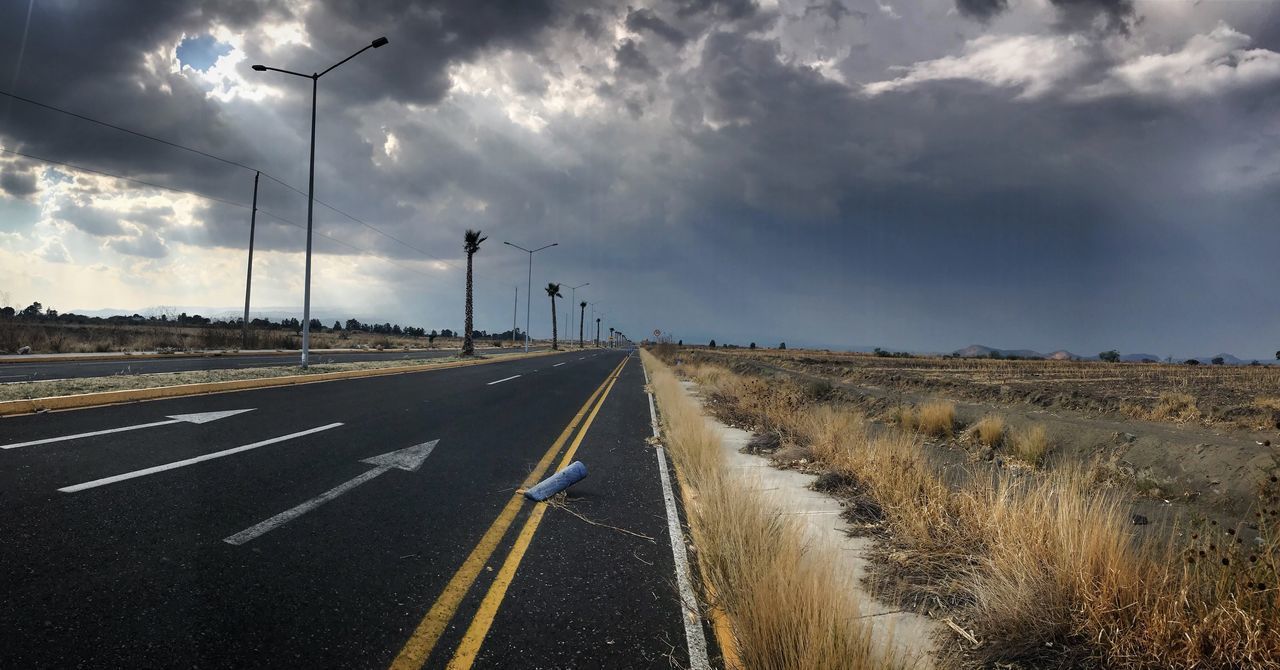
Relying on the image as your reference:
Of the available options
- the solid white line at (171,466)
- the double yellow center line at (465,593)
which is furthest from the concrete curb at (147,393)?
the double yellow center line at (465,593)

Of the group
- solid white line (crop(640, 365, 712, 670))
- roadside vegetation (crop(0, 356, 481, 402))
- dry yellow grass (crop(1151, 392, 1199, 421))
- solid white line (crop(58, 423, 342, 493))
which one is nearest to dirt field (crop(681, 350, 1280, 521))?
dry yellow grass (crop(1151, 392, 1199, 421))

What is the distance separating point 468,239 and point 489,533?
137 feet

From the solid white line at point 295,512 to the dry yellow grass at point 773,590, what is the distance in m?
3.46

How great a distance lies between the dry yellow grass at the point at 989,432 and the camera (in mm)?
11758

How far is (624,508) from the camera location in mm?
5883

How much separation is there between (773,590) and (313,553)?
10.8 ft

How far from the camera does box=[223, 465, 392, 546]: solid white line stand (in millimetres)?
4289

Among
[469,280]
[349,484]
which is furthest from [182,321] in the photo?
[349,484]

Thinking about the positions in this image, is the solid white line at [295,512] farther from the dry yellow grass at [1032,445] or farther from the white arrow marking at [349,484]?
the dry yellow grass at [1032,445]

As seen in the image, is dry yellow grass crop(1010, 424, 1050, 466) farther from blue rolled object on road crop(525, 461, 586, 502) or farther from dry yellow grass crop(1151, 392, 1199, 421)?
blue rolled object on road crop(525, 461, 586, 502)

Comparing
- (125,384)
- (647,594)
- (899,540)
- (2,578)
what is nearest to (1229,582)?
(899,540)

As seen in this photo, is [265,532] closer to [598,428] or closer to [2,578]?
[2,578]

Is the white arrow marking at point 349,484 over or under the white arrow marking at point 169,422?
under

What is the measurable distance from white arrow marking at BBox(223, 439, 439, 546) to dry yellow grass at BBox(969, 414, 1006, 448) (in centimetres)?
1088
